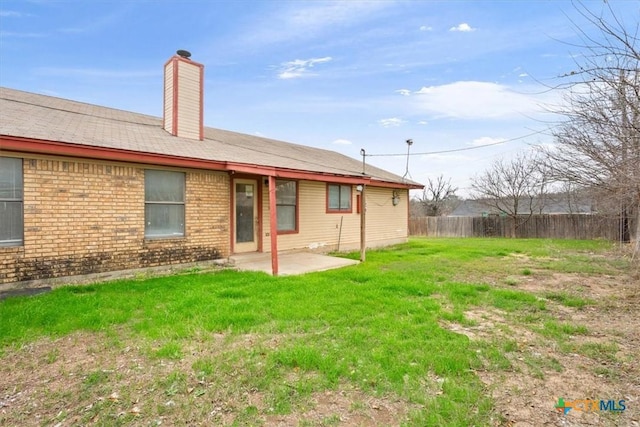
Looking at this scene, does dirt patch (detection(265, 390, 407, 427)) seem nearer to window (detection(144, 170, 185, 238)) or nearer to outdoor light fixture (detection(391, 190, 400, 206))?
window (detection(144, 170, 185, 238))

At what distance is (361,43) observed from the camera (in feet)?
38.6

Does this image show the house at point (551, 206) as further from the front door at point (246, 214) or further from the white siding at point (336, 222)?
the front door at point (246, 214)

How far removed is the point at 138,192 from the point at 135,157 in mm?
742

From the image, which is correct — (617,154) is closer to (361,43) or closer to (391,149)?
(361,43)

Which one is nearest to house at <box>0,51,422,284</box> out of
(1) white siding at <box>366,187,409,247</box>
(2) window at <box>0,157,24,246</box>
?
(2) window at <box>0,157,24,246</box>

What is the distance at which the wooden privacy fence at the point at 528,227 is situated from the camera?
1716cm

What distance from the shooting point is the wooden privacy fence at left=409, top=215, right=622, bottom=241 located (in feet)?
56.3

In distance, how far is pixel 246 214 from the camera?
8977 mm

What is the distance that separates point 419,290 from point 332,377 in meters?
3.32

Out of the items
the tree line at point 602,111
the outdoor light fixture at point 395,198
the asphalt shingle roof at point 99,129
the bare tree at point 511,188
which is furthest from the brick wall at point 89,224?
the bare tree at point 511,188

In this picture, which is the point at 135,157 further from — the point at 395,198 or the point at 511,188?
the point at 511,188

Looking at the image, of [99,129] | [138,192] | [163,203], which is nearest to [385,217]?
[163,203]

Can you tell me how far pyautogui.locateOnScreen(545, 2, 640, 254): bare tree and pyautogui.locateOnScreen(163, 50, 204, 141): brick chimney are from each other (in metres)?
8.17

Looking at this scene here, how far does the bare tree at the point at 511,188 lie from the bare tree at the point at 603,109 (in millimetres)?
16257
